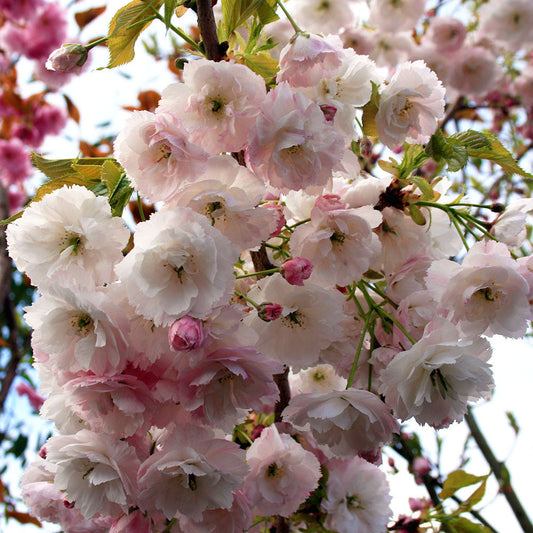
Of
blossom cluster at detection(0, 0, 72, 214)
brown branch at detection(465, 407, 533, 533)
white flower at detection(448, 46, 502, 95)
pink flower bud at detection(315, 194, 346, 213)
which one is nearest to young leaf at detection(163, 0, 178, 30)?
pink flower bud at detection(315, 194, 346, 213)

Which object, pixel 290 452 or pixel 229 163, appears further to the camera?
pixel 290 452

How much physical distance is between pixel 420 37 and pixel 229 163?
240 cm

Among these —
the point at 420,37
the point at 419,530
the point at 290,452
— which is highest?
the point at 420,37

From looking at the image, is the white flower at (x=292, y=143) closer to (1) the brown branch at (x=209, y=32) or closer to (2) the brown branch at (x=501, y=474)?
(1) the brown branch at (x=209, y=32)

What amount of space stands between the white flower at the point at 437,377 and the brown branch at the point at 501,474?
1.05 m

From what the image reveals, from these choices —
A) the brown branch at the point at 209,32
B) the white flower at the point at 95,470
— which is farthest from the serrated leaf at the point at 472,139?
the white flower at the point at 95,470

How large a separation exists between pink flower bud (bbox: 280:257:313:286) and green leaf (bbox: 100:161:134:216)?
8.1 inches

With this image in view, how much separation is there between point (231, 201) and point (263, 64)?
0.24m

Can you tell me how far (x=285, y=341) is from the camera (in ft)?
2.19

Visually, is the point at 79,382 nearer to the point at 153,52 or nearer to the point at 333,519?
the point at 333,519

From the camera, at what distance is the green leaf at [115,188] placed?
607 millimetres

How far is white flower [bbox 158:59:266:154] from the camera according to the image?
0.59m

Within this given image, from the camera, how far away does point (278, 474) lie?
70 cm

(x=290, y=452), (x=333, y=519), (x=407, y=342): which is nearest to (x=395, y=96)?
(x=407, y=342)
